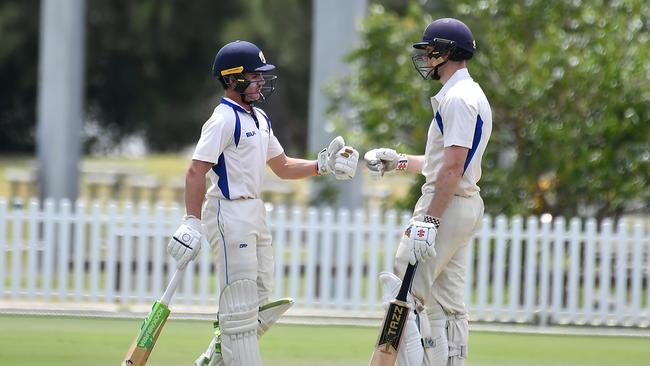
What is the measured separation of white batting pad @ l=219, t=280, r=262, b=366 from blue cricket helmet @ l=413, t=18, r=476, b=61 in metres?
1.51

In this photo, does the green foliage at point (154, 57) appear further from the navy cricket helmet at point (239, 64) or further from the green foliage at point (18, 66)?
the navy cricket helmet at point (239, 64)

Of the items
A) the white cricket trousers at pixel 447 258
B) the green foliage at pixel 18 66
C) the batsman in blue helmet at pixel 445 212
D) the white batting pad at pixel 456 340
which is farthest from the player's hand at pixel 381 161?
the green foliage at pixel 18 66

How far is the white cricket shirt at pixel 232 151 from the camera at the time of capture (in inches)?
263

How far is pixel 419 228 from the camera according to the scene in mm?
6496

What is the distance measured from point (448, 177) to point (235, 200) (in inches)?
43.2

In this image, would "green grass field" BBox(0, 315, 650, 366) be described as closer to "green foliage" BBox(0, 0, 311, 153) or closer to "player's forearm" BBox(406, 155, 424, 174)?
"player's forearm" BBox(406, 155, 424, 174)

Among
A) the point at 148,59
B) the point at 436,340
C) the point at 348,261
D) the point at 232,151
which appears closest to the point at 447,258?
the point at 436,340

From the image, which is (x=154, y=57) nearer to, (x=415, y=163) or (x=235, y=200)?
(x=415, y=163)

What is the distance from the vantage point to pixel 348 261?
478 inches

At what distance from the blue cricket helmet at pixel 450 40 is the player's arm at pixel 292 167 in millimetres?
1030

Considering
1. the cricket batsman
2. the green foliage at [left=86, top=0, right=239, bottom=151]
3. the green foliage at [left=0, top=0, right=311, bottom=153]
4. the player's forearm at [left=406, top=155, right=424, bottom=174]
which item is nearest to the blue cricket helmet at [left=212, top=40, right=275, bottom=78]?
the cricket batsman

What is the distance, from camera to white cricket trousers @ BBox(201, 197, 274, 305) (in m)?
6.77

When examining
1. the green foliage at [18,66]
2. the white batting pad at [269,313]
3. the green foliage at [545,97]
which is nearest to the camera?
the white batting pad at [269,313]

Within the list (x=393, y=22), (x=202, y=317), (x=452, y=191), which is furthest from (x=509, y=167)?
(x=452, y=191)
